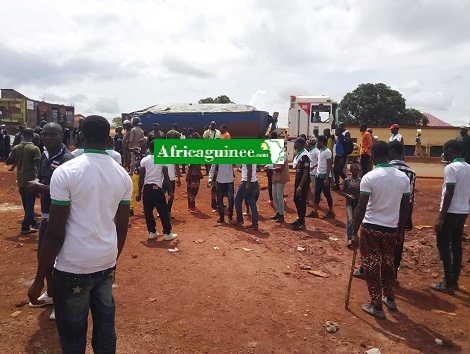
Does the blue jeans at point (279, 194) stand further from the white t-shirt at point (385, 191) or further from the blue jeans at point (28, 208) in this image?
the blue jeans at point (28, 208)

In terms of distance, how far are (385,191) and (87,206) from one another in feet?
10.1

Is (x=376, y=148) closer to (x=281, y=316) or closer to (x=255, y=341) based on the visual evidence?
(x=281, y=316)

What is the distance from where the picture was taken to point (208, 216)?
8820 mm

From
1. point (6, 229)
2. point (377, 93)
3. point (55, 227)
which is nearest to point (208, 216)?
point (6, 229)

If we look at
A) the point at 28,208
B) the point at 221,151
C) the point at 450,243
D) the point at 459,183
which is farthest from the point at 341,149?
the point at 28,208

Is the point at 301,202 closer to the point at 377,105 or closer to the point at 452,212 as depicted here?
the point at 452,212

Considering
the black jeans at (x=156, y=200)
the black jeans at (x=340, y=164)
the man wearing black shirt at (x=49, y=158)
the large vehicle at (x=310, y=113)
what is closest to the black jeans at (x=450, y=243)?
the black jeans at (x=156, y=200)

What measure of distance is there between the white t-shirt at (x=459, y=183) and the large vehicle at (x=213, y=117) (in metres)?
13.9

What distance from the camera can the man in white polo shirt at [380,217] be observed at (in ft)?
12.8

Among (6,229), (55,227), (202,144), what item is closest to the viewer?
(55,227)

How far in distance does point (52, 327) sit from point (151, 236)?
3.00 meters

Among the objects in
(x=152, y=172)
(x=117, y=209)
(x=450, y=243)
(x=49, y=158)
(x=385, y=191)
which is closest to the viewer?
(x=117, y=209)

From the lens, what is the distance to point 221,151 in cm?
995

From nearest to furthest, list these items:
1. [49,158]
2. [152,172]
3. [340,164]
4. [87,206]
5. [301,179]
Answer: [87,206], [49,158], [152,172], [301,179], [340,164]
